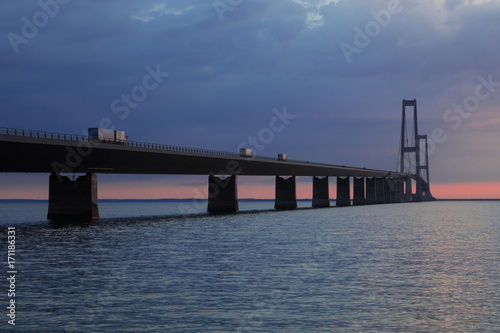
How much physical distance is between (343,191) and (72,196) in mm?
122793

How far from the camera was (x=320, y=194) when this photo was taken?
179250 millimetres

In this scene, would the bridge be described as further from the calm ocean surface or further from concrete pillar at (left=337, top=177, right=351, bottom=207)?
concrete pillar at (left=337, top=177, right=351, bottom=207)

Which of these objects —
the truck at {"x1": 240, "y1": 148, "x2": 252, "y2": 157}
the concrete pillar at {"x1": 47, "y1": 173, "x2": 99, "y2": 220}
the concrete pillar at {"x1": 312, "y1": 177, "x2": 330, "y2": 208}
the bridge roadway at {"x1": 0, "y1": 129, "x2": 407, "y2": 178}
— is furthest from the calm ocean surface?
the concrete pillar at {"x1": 312, "y1": 177, "x2": 330, "y2": 208}

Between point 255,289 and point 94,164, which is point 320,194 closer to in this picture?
point 94,164

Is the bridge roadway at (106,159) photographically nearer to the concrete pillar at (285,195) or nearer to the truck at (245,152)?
the truck at (245,152)

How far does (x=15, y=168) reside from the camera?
79875 mm

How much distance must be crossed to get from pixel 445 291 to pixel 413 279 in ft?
12.3

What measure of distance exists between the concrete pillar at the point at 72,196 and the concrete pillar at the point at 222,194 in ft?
127

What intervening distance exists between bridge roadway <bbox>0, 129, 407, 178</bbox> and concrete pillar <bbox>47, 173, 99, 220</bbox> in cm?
193

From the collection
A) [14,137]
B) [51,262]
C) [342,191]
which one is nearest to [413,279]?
[51,262]

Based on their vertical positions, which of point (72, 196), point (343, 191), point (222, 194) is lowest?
point (72, 196)

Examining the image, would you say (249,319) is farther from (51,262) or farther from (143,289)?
(51,262)

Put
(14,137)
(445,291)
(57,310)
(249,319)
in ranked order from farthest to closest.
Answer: (14,137) < (445,291) < (57,310) < (249,319)

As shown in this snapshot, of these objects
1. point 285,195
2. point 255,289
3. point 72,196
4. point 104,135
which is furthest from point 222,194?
point 255,289
